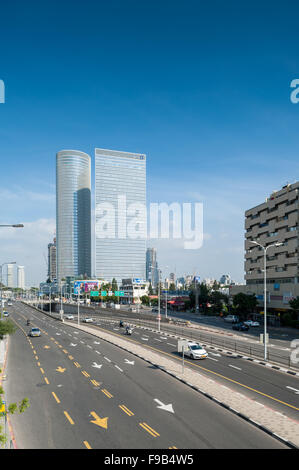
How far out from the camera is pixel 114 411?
61.4ft

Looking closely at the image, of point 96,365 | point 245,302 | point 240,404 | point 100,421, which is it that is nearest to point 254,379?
point 240,404

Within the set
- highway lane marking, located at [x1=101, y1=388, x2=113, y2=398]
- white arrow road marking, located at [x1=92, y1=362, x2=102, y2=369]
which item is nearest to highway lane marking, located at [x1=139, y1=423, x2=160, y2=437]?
highway lane marking, located at [x1=101, y1=388, x2=113, y2=398]

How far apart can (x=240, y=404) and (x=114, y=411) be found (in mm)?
7096

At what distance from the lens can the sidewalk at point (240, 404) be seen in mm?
15531

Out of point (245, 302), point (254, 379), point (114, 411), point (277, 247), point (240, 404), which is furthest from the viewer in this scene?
point (245, 302)

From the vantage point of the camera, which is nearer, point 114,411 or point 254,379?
point 114,411

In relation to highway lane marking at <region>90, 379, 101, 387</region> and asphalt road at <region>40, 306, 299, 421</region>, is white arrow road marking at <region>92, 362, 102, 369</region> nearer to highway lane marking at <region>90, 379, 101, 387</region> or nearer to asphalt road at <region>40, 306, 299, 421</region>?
highway lane marking at <region>90, 379, 101, 387</region>

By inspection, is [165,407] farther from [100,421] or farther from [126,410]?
[100,421]

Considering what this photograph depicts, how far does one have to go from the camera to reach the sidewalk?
1553 centimetres

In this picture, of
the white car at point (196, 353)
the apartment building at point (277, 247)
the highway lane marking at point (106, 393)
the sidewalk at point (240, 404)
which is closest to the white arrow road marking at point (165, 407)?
the sidewalk at point (240, 404)

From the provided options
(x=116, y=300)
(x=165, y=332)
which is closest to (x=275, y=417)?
(x=165, y=332)

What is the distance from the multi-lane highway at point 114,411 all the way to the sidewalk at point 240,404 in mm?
467

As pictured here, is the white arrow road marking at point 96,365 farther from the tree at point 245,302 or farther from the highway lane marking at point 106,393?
the tree at point 245,302

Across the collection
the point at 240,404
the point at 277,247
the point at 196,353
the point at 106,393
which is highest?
the point at 277,247
